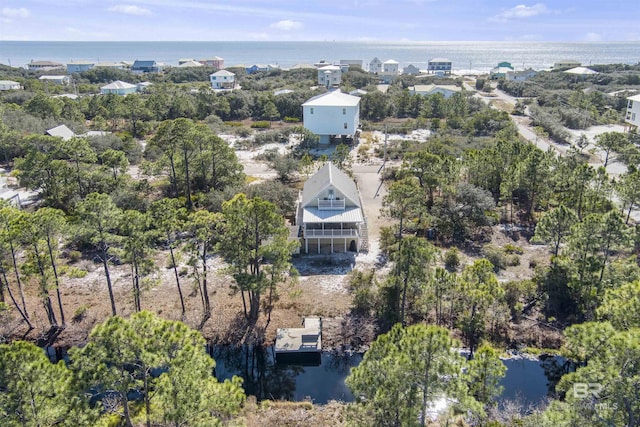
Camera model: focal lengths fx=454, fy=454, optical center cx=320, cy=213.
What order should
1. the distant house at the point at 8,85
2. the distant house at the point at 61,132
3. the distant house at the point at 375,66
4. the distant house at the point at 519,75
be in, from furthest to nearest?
the distant house at the point at 375,66 < the distant house at the point at 519,75 < the distant house at the point at 8,85 < the distant house at the point at 61,132

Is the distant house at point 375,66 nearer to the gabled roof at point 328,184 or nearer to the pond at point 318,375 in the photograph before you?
the gabled roof at point 328,184

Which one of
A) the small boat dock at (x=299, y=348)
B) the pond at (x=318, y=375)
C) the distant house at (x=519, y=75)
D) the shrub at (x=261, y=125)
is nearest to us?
the pond at (x=318, y=375)

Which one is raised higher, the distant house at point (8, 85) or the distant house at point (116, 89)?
the distant house at point (8, 85)

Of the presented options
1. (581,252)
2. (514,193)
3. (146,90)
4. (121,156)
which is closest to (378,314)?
(581,252)

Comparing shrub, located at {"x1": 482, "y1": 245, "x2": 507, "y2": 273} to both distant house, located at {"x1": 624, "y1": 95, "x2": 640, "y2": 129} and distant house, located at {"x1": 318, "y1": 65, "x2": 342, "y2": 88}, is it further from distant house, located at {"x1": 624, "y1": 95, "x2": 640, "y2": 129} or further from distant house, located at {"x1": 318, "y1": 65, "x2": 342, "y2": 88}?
distant house, located at {"x1": 318, "y1": 65, "x2": 342, "y2": 88}

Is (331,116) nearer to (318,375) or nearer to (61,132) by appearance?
(61,132)

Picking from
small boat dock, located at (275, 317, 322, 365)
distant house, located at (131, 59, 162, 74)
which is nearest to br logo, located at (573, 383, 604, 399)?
small boat dock, located at (275, 317, 322, 365)

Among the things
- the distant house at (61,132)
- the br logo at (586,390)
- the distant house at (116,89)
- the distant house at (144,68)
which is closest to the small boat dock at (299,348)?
the br logo at (586,390)

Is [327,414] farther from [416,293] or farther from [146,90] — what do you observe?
[146,90]
